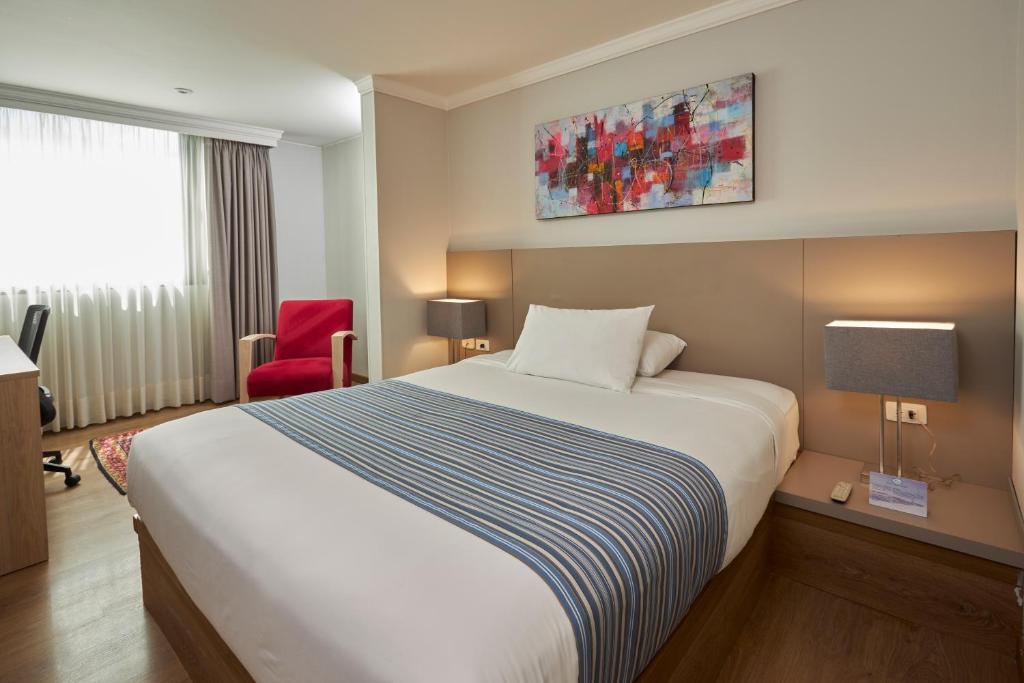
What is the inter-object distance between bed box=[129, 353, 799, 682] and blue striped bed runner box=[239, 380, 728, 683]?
0.6 inches

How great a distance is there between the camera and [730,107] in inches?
104

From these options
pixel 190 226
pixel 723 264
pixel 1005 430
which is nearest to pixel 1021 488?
pixel 1005 430

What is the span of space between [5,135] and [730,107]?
4.72 m

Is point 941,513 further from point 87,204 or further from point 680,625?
point 87,204

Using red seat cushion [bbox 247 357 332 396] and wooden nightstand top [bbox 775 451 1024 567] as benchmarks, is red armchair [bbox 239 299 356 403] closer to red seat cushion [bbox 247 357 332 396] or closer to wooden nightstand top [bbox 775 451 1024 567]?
red seat cushion [bbox 247 357 332 396]

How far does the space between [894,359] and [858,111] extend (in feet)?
3.78

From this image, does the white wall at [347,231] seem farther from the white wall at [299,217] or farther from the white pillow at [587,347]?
the white pillow at [587,347]

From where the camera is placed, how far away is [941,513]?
188 cm

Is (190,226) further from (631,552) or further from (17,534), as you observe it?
(631,552)

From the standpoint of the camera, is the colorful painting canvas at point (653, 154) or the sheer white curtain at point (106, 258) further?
Result: the sheer white curtain at point (106, 258)

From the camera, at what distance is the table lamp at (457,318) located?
3598mm

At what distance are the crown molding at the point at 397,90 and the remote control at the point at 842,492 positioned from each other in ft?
11.3

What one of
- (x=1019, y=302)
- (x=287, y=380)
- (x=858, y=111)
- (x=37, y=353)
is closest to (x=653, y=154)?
(x=858, y=111)

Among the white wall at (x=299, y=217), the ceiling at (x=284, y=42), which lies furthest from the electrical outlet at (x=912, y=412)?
the white wall at (x=299, y=217)
